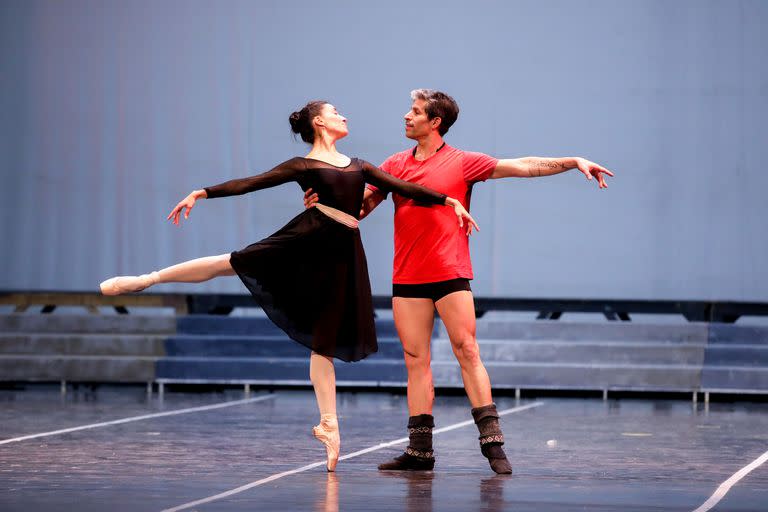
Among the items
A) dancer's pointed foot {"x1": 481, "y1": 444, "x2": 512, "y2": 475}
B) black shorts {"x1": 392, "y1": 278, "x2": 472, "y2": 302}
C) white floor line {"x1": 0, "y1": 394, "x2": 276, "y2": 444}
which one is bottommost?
A: white floor line {"x1": 0, "y1": 394, "x2": 276, "y2": 444}

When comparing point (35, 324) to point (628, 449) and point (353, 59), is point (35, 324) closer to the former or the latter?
point (353, 59)

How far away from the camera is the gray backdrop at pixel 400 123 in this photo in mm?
8922

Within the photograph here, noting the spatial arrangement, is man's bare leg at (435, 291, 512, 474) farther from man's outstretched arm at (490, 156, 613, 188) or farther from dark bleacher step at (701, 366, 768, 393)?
dark bleacher step at (701, 366, 768, 393)

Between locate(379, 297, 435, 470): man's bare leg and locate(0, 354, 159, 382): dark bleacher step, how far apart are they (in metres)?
4.69

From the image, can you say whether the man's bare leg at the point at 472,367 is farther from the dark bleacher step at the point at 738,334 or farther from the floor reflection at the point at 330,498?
the dark bleacher step at the point at 738,334

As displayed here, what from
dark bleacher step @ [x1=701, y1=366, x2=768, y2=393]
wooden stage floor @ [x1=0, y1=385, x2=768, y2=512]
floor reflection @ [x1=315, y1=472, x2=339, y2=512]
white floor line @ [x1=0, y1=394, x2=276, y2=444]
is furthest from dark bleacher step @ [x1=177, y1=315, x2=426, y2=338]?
floor reflection @ [x1=315, y1=472, x2=339, y2=512]

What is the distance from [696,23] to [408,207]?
A: 192 inches

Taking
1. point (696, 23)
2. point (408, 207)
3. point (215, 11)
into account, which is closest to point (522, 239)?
point (696, 23)

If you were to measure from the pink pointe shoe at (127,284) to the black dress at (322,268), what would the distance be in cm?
32

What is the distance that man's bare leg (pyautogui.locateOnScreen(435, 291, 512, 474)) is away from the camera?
15.4 ft

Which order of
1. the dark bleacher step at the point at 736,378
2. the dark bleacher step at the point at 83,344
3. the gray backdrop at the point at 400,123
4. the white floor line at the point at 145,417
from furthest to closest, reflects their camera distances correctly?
the dark bleacher step at the point at 83,344 → the gray backdrop at the point at 400,123 → the dark bleacher step at the point at 736,378 → the white floor line at the point at 145,417

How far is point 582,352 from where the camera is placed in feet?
29.7

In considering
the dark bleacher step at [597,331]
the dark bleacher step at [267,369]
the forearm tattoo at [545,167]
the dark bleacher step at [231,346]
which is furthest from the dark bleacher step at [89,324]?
the forearm tattoo at [545,167]

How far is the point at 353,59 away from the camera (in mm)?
9195
